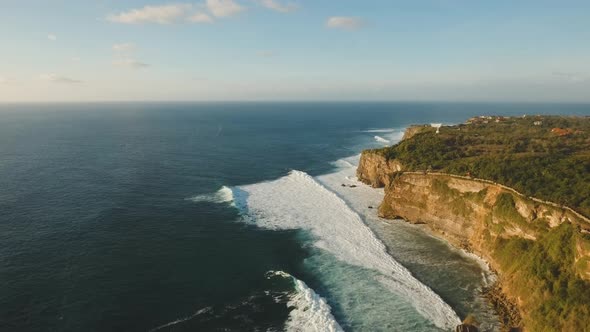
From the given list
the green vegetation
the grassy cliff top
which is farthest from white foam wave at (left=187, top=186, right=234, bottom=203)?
the green vegetation

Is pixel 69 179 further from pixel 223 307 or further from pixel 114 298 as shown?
pixel 223 307

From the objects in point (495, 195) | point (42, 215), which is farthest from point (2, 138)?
A: point (495, 195)

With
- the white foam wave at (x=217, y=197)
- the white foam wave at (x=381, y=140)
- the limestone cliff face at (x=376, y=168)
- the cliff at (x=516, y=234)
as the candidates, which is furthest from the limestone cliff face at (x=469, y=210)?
the white foam wave at (x=381, y=140)

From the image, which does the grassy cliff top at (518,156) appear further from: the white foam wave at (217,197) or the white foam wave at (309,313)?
the white foam wave at (217,197)

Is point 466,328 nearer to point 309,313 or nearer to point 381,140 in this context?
point 309,313

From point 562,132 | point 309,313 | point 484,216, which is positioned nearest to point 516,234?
point 484,216

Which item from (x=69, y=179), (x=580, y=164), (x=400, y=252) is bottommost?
(x=400, y=252)
